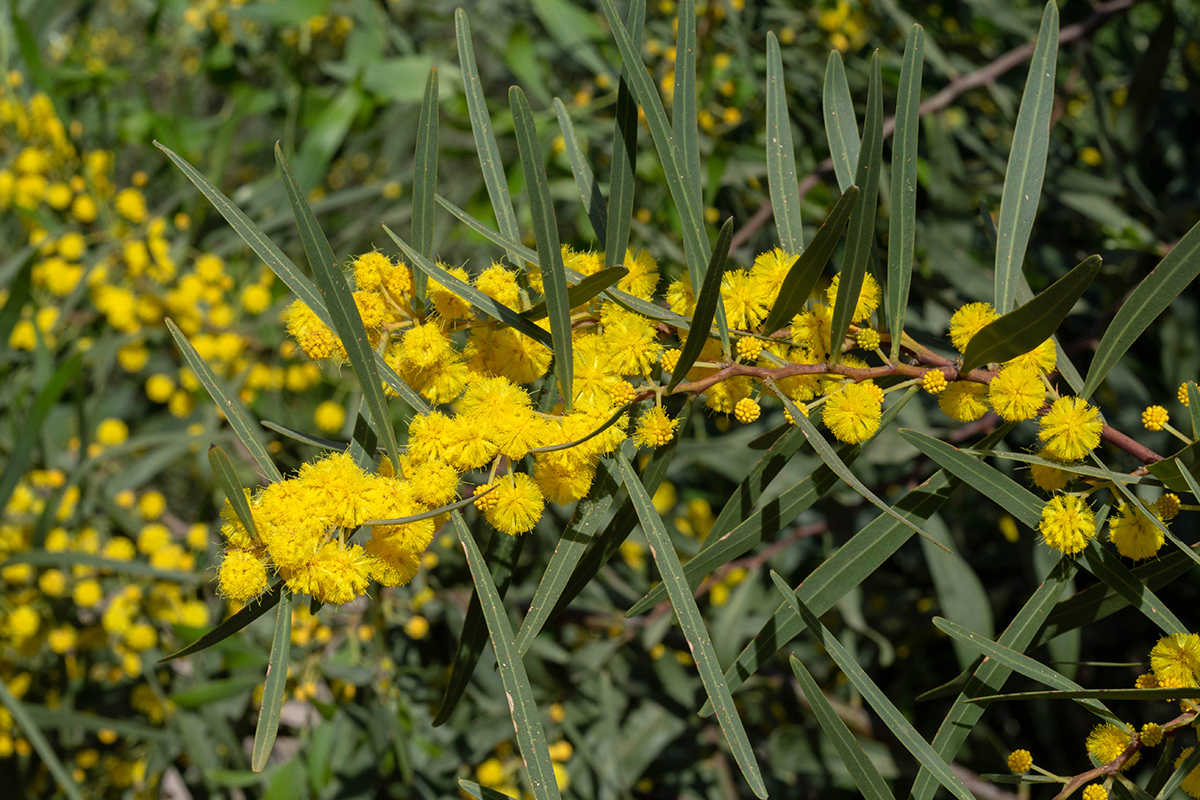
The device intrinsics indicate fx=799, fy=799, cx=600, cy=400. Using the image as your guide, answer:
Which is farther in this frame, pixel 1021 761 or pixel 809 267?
pixel 1021 761

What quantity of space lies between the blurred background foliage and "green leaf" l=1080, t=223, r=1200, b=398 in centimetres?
77

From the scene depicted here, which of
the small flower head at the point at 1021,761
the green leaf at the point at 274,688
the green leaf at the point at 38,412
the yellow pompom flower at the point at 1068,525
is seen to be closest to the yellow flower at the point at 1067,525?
the yellow pompom flower at the point at 1068,525

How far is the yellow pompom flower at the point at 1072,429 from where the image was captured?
609mm

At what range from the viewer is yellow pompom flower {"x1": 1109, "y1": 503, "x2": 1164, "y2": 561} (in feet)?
2.04

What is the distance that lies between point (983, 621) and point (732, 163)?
974 millimetres

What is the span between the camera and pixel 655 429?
640mm

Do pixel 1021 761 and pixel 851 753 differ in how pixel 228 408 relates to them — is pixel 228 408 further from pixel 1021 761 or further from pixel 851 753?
pixel 1021 761

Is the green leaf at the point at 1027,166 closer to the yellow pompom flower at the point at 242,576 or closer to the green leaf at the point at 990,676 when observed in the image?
the green leaf at the point at 990,676

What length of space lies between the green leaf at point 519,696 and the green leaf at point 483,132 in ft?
0.91

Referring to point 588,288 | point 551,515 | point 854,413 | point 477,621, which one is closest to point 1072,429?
point 854,413

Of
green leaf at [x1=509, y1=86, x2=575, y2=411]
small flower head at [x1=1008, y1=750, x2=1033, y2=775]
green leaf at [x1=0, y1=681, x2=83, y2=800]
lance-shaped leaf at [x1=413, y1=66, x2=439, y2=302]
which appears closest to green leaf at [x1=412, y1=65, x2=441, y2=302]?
lance-shaped leaf at [x1=413, y1=66, x2=439, y2=302]

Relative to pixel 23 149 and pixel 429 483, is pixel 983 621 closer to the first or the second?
pixel 429 483

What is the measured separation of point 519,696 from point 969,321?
49 centimetres

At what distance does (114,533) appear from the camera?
1.94 m
